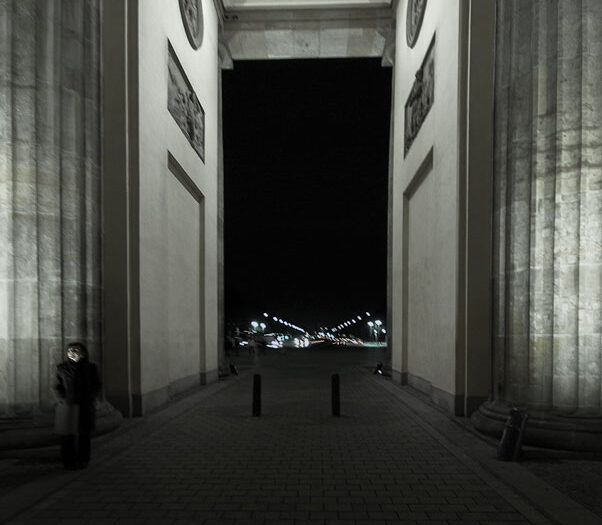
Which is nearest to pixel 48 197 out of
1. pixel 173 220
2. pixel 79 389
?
pixel 79 389

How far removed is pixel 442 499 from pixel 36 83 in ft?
24.2

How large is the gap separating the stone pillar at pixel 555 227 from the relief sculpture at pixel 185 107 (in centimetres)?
843

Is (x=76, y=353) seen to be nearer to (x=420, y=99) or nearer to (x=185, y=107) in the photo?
(x=185, y=107)

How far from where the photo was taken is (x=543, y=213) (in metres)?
8.05

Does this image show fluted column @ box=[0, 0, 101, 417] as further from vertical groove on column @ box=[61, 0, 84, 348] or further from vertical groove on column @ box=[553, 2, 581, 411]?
vertical groove on column @ box=[553, 2, 581, 411]

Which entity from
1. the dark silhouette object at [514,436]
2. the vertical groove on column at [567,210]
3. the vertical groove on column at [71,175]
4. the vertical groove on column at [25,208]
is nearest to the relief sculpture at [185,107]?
the vertical groove on column at [71,175]

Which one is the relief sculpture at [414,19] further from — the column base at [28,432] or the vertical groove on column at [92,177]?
the column base at [28,432]

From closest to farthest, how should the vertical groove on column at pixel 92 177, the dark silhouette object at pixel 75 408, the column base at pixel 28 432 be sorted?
1. the dark silhouette object at pixel 75 408
2. the column base at pixel 28 432
3. the vertical groove on column at pixel 92 177

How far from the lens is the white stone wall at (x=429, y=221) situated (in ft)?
38.7

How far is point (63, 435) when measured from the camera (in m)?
6.76

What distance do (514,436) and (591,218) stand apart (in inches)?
118

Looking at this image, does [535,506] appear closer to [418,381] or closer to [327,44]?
[418,381]

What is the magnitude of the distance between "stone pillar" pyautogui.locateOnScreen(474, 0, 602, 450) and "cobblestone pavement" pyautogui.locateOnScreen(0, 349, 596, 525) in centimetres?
117

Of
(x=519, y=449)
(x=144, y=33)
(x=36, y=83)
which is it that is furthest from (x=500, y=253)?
(x=144, y=33)
